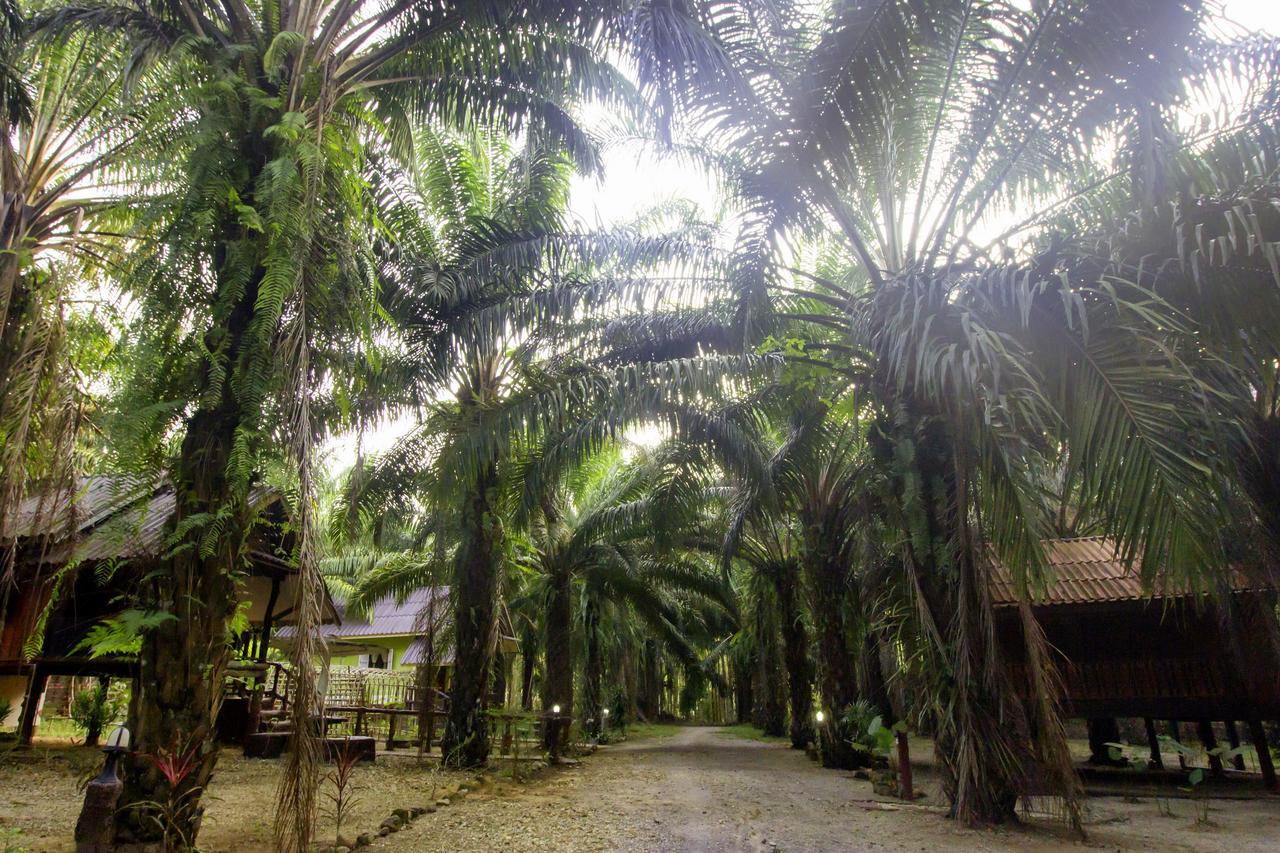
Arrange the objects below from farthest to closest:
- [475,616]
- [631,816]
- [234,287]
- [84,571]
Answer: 1. [475,616]
2. [84,571]
3. [631,816]
4. [234,287]

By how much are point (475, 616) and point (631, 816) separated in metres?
4.68

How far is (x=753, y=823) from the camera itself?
707 centimetres

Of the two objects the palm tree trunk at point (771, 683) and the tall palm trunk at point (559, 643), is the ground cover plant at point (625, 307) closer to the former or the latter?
the tall palm trunk at point (559, 643)

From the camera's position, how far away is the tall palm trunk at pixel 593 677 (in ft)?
66.8

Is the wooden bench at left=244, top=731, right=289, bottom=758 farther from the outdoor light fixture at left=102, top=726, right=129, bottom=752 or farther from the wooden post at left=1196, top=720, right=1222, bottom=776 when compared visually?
the wooden post at left=1196, top=720, right=1222, bottom=776

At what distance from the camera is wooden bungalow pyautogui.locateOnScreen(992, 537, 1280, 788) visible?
928 centimetres

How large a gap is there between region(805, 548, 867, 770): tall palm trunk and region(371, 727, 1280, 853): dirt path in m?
2.06

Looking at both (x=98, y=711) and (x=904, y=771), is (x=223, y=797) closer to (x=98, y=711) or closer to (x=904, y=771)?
(x=98, y=711)

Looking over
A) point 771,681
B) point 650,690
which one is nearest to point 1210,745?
point 771,681

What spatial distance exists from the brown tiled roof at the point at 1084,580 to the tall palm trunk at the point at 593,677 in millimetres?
12797

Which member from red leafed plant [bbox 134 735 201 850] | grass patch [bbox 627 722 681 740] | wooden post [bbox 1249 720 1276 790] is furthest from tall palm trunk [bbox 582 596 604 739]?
red leafed plant [bbox 134 735 201 850]

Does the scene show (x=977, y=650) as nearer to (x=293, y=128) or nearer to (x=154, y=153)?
(x=293, y=128)

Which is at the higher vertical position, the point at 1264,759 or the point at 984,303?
the point at 984,303

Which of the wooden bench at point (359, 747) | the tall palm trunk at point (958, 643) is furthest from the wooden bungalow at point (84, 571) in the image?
the tall palm trunk at point (958, 643)
